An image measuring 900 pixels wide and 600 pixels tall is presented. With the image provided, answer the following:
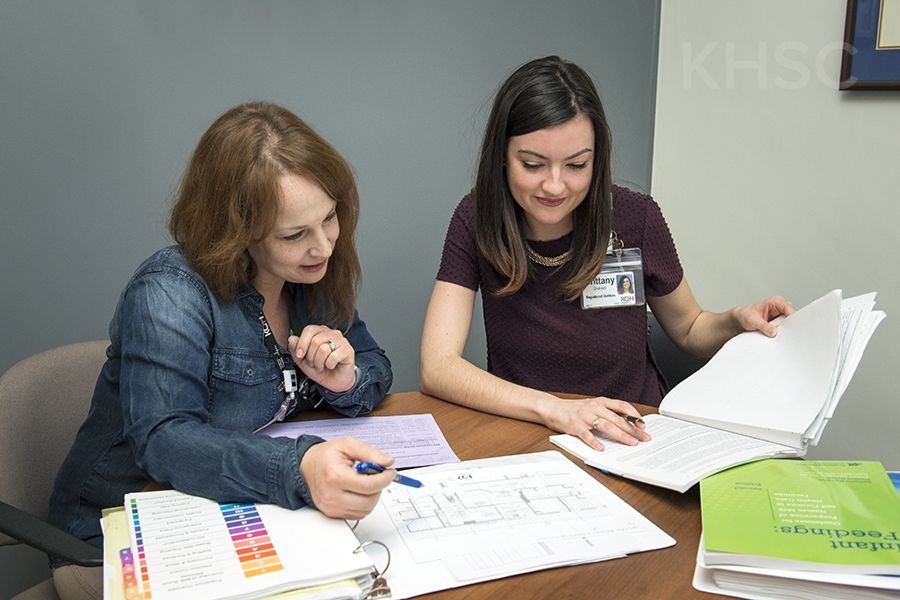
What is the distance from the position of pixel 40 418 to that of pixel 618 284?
1.27 metres

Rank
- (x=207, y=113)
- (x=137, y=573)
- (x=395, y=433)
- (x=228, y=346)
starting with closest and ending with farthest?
(x=137, y=573) → (x=228, y=346) → (x=395, y=433) → (x=207, y=113)

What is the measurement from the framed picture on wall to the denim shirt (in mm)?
1734

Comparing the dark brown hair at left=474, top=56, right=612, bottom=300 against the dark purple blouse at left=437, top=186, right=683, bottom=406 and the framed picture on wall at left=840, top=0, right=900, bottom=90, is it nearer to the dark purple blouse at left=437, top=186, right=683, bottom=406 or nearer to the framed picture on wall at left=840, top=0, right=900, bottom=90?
the dark purple blouse at left=437, top=186, right=683, bottom=406

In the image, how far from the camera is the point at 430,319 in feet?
6.02

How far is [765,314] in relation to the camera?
1.68 meters

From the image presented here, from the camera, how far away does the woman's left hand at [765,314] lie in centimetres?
164

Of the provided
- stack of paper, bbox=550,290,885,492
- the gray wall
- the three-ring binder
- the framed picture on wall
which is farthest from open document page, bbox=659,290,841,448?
the gray wall

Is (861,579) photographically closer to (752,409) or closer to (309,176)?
(752,409)

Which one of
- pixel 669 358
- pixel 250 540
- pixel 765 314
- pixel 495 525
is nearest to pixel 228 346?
pixel 250 540

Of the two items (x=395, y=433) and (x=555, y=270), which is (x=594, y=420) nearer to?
(x=395, y=433)

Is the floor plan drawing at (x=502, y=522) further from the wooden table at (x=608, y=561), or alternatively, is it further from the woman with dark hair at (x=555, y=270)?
the woman with dark hair at (x=555, y=270)

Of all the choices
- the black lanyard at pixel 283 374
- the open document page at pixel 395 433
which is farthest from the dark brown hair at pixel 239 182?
the open document page at pixel 395 433

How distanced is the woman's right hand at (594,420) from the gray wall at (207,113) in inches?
44.8

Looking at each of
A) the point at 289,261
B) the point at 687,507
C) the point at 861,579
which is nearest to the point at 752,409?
the point at 687,507
